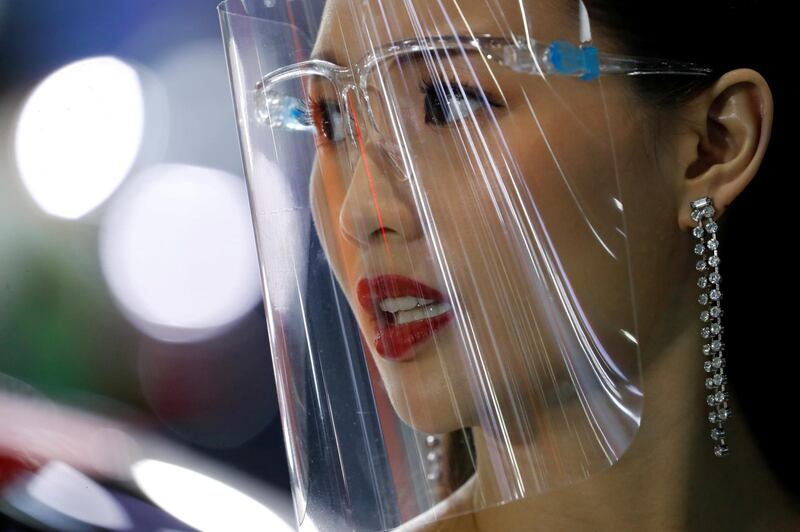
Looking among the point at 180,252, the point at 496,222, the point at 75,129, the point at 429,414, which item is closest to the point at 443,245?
the point at 496,222

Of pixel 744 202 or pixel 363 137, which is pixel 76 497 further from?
pixel 744 202

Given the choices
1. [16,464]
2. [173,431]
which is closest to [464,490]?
[173,431]

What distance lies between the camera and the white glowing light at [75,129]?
1735 millimetres

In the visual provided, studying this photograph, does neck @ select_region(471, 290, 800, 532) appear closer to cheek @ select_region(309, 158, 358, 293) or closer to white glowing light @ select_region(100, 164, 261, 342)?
→ cheek @ select_region(309, 158, 358, 293)

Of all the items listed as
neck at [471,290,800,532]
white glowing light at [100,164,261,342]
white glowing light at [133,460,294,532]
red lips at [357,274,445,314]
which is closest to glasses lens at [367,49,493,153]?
red lips at [357,274,445,314]

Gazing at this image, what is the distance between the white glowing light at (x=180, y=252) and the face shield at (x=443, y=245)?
825 millimetres

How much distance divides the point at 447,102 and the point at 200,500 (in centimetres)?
111

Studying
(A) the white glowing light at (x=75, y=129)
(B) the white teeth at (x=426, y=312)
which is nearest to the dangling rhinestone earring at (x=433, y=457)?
(B) the white teeth at (x=426, y=312)

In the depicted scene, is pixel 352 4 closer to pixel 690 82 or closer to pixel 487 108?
pixel 487 108

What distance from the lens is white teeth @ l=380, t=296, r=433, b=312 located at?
0.86 metres

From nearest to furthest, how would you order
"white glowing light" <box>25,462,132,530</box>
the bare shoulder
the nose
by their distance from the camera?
the nose < the bare shoulder < "white glowing light" <box>25,462,132,530</box>

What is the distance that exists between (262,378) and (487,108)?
1.02 m

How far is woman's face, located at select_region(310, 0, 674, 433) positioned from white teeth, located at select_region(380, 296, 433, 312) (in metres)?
0.02

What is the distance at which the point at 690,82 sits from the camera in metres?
0.97
